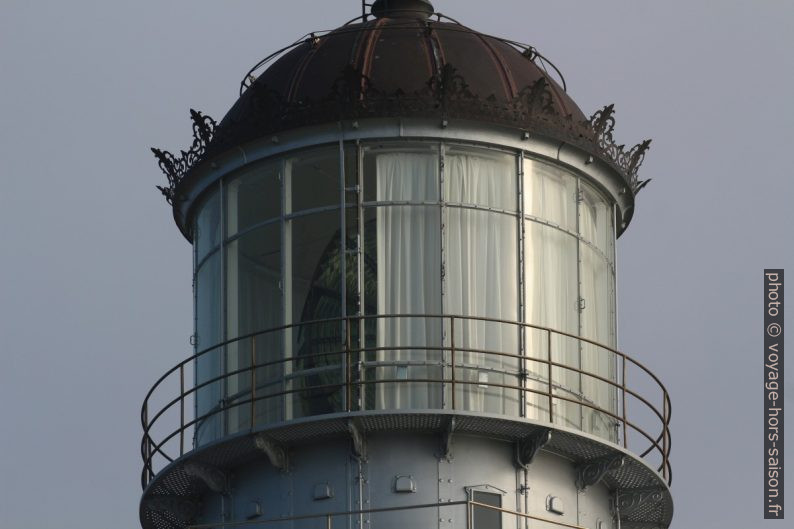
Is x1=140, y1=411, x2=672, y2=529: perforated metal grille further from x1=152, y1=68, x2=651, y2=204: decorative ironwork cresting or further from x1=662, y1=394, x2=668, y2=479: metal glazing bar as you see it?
x1=152, y1=68, x2=651, y2=204: decorative ironwork cresting

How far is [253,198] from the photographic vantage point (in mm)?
45750

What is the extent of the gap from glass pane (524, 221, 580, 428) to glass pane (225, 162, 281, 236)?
3.66 m

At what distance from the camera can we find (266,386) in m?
44.4

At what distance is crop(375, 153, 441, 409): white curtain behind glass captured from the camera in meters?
43.6

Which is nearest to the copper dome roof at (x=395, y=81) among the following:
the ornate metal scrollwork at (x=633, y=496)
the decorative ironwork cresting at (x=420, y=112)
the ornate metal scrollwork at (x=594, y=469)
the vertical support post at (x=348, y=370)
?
the decorative ironwork cresting at (x=420, y=112)

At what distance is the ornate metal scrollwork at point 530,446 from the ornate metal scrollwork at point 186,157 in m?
6.75

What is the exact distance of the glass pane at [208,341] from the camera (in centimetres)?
4509

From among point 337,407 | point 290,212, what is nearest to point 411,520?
point 337,407

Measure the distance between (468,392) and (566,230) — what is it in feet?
10.4

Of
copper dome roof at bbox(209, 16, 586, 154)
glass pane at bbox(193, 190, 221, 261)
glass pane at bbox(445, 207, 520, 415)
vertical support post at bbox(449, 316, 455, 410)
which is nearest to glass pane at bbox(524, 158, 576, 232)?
glass pane at bbox(445, 207, 520, 415)

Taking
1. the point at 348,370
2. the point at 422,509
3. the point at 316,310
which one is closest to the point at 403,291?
the point at 316,310

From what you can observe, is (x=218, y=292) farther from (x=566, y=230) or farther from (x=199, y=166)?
(x=566, y=230)

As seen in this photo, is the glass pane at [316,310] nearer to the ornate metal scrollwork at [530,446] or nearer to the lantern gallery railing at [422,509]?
the lantern gallery railing at [422,509]

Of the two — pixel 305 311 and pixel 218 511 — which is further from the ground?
pixel 305 311
